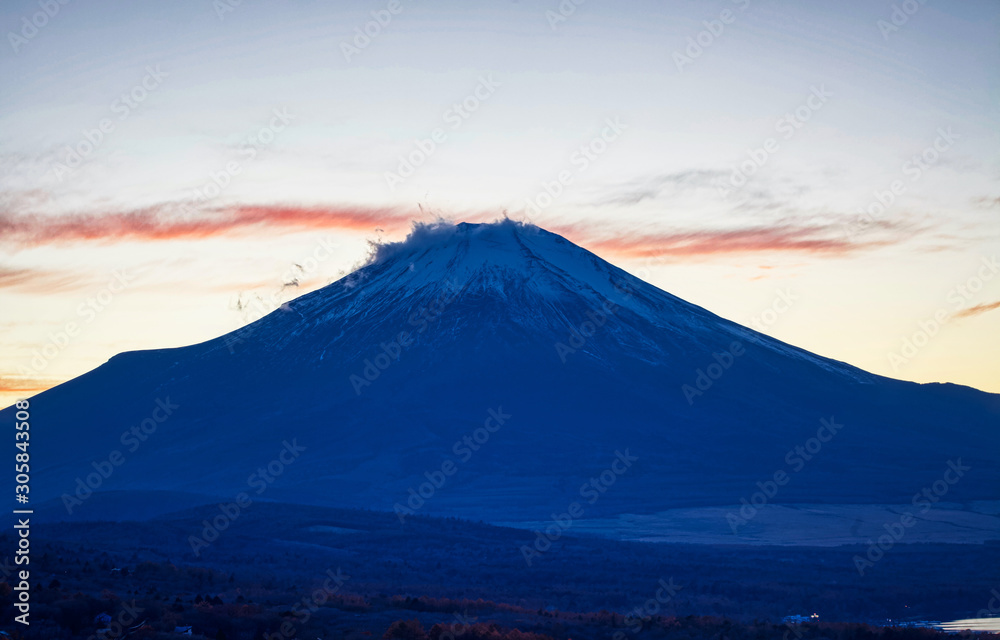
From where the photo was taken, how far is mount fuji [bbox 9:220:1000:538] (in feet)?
399

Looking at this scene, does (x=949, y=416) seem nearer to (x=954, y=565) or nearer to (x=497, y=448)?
(x=497, y=448)

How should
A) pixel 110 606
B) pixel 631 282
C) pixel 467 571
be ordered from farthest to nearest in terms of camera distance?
pixel 631 282 → pixel 467 571 → pixel 110 606

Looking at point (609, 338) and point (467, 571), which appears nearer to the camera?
point (467, 571)

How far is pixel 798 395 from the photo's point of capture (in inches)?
6319

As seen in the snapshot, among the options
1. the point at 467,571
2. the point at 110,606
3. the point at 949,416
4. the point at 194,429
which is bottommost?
the point at 949,416

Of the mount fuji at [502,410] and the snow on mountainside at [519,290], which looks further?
the snow on mountainside at [519,290]

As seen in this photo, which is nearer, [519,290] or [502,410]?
[502,410]

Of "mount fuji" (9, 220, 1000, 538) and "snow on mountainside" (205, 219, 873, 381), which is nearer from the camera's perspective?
"mount fuji" (9, 220, 1000, 538)

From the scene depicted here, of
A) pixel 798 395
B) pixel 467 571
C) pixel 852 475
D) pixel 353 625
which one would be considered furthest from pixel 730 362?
pixel 353 625

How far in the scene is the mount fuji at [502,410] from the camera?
12175 centimetres

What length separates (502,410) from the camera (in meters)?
152

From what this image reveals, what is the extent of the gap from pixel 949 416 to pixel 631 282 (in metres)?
54.1

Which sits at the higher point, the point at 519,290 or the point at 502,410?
the point at 519,290

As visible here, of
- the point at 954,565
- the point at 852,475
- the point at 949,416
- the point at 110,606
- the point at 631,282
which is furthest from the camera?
the point at 631,282
